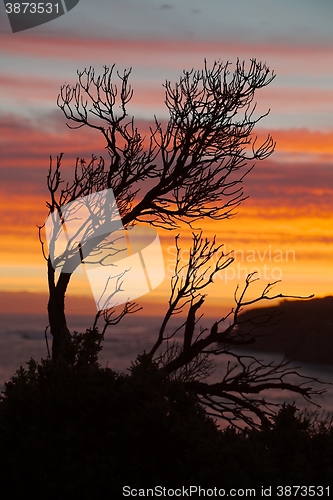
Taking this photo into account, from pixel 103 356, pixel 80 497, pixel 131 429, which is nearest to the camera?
pixel 80 497

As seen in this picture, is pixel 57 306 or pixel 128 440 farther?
pixel 57 306

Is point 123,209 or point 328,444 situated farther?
point 123,209

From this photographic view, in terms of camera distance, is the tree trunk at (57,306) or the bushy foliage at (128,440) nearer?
the bushy foliage at (128,440)

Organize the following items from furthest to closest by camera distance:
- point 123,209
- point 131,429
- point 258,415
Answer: point 123,209 → point 258,415 → point 131,429

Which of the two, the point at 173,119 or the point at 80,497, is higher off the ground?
the point at 173,119

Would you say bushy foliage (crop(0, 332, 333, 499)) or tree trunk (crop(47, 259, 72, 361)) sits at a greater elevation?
tree trunk (crop(47, 259, 72, 361))

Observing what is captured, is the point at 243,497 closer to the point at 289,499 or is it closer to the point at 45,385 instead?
the point at 289,499

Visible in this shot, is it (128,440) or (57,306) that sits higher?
(57,306)

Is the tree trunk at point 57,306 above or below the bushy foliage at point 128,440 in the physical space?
above

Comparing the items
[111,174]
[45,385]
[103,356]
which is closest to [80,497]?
[45,385]

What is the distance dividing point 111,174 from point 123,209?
3.27 ft

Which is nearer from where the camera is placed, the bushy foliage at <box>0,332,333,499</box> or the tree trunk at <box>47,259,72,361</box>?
the bushy foliage at <box>0,332,333,499</box>

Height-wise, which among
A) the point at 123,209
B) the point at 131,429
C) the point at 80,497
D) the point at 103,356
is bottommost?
the point at 80,497

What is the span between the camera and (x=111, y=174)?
15180mm
